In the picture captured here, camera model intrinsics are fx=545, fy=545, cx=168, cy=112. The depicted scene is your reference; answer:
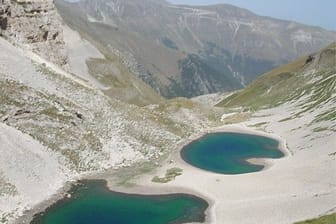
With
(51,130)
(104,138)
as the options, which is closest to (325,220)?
(104,138)

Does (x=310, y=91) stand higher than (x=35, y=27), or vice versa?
(x=35, y=27)

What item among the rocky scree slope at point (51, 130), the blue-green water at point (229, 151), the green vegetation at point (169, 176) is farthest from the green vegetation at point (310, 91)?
the green vegetation at point (169, 176)

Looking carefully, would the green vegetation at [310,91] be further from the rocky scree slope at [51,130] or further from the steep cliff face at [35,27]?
the steep cliff face at [35,27]

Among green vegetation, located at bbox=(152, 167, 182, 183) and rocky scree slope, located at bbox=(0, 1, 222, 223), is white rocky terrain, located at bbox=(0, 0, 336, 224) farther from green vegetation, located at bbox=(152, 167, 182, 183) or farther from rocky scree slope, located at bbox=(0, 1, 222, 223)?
green vegetation, located at bbox=(152, 167, 182, 183)

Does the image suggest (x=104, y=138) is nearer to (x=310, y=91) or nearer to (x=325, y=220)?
(x=325, y=220)

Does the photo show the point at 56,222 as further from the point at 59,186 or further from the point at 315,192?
the point at 315,192

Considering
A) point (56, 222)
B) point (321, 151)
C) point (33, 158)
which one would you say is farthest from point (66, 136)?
point (321, 151)
